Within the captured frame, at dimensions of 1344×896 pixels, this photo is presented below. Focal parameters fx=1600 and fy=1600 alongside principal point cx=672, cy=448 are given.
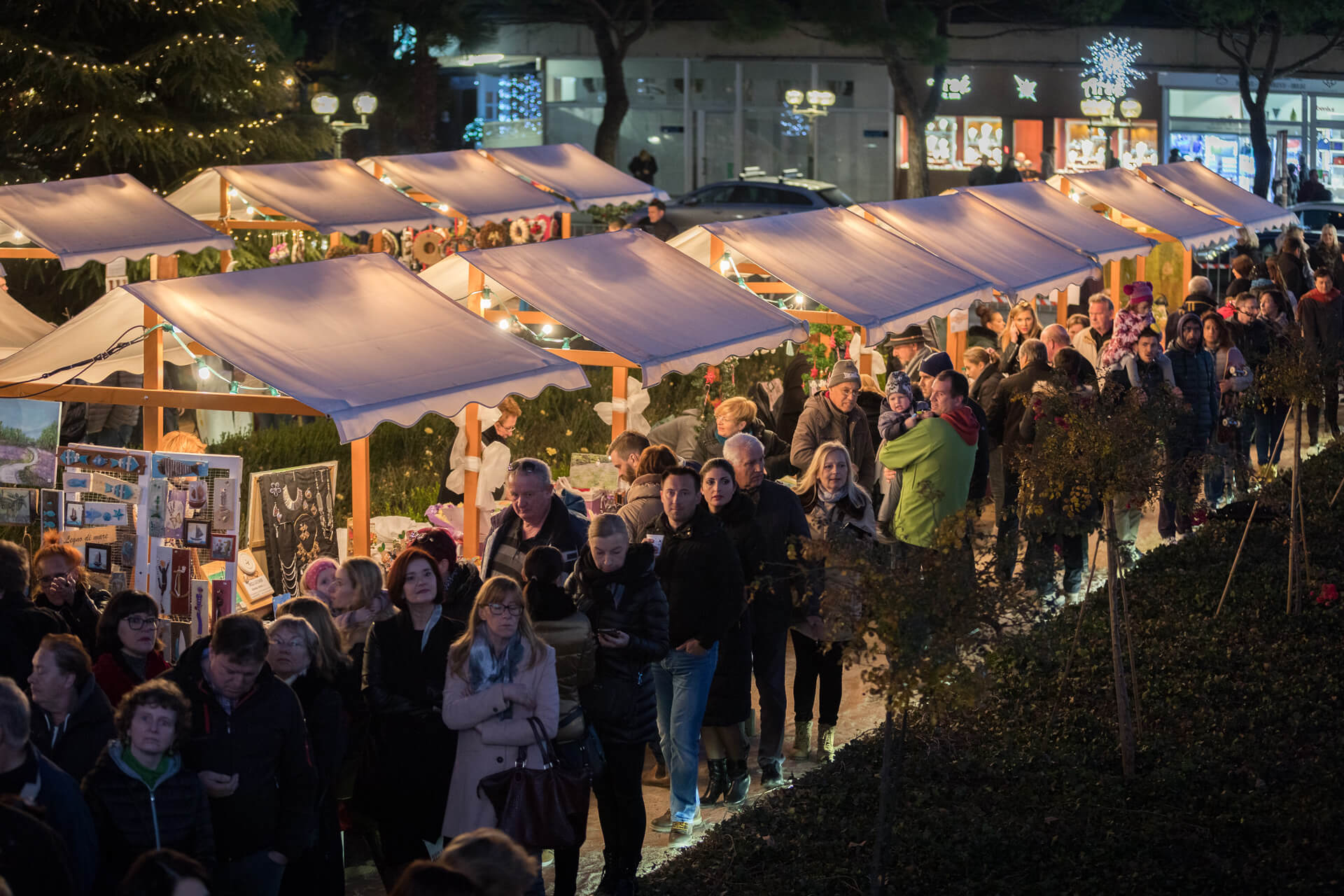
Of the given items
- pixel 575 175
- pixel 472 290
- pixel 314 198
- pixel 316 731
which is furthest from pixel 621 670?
pixel 575 175

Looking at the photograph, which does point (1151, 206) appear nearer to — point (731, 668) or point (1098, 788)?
point (1098, 788)

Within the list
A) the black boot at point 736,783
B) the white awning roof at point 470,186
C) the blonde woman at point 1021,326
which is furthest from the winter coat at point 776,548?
the white awning roof at point 470,186

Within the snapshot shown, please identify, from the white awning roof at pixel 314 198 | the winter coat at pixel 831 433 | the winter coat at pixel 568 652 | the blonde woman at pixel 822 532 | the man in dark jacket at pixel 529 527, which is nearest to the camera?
the winter coat at pixel 568 652

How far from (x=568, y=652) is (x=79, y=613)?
2026mm

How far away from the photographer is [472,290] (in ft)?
30.5

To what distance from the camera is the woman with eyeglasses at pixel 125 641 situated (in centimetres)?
543

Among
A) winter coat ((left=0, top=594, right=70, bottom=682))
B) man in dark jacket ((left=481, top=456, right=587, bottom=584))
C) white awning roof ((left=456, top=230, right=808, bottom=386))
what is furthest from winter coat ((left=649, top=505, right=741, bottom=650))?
winter coat ((left=0, top=594, right=70, bottom=682))

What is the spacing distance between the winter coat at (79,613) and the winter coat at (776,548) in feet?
8.74

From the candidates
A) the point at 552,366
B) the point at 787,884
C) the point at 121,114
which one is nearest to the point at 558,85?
the point at 121,114

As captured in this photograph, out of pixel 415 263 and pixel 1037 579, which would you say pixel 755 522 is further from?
pixel 415 263

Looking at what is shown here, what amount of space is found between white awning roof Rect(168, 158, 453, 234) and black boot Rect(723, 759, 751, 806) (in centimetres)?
998

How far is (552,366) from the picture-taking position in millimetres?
7996

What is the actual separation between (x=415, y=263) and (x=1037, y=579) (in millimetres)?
13367

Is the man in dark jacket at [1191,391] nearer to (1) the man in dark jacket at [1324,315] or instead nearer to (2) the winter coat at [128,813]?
(1) the man in dark jacket at [1324,315]
